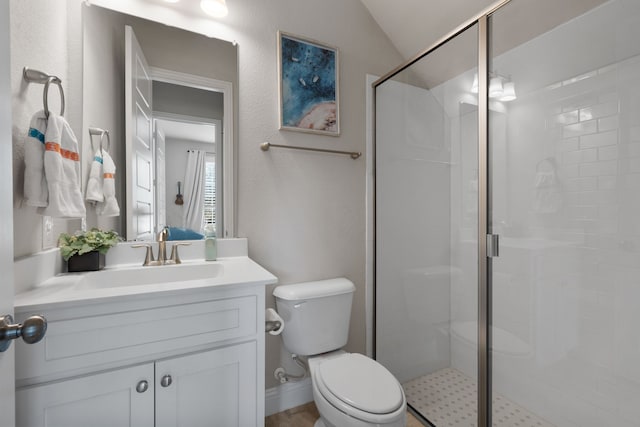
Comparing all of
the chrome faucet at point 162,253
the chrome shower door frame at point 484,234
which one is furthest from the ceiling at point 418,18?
the chrome faucet at point 162,253

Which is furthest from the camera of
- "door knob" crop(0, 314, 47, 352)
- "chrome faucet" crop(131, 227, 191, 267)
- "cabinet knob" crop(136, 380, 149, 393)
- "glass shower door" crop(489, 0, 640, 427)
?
"chrome faucet" crop(131, 227, 191, 267)

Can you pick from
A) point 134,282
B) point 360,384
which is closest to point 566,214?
point 360,384

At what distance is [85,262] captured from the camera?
1191 mm

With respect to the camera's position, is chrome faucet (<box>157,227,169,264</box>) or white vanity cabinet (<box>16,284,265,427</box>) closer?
white vanity cabinet (<box>16,284,265,427</box>)

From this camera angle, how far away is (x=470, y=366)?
1.39 meters

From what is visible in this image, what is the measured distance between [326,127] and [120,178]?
3.63 feet

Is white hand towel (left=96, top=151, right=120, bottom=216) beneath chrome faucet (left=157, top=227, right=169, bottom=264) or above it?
above

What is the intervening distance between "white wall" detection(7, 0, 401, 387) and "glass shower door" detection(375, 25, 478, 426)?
176 millimetres

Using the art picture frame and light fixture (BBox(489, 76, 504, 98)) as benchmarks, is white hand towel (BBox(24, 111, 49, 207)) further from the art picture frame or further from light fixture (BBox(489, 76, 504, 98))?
light fixture (BBox(489, 76, 504, 98))

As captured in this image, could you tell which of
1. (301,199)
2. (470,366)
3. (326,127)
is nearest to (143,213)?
(301,199)

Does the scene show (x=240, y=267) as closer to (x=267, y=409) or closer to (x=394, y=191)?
(x=267, y=409)

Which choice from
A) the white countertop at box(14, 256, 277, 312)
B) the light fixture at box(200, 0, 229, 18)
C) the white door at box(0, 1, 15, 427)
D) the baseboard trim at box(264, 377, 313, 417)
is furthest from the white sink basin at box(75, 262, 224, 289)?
the light fixture at box(200, 0, 229, 18)

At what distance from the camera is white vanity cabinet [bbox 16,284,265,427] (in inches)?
32.2

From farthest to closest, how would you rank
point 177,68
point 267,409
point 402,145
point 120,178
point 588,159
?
point 402,145
point 267,409
point 177,68
point 120,178
point 588,159
